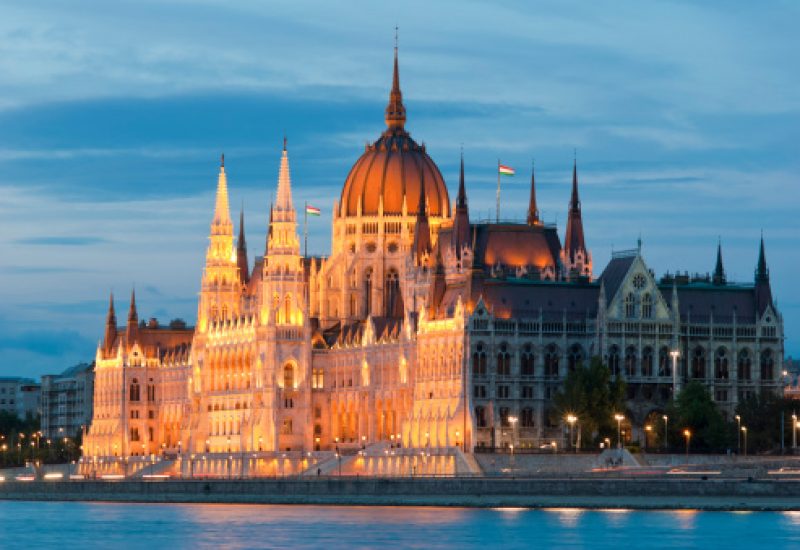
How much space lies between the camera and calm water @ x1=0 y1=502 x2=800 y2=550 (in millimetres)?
168500

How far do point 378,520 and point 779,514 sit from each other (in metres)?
27.3

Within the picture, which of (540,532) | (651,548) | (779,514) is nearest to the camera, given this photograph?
(651,548)

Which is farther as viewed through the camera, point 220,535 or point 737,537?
point 220,535

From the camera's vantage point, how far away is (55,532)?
18950 cm

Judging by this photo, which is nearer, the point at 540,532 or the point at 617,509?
the point at 540,532

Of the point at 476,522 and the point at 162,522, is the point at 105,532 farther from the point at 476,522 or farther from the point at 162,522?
the point at 476,522

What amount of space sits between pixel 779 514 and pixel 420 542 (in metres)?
30.4

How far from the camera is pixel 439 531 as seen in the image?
582ft

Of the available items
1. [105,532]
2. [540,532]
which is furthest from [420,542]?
[105,532]

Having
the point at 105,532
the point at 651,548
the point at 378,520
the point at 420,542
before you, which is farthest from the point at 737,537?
the point at 105,532

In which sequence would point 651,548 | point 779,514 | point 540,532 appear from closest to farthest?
point 651,548
point 540,532
point 779,514

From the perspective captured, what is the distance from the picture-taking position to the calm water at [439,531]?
168 metres

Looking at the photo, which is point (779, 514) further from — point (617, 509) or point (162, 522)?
point (162, 522)

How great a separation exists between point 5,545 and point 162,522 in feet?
68.9
